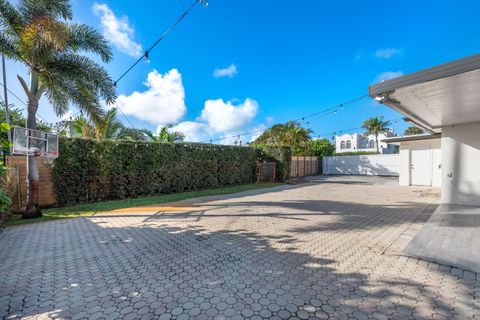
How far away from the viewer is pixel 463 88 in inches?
153

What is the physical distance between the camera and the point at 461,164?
7.15 metres

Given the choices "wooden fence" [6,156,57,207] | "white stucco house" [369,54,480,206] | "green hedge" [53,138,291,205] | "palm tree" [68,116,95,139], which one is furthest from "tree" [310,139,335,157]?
"wooden fence" [6,156,57,207]

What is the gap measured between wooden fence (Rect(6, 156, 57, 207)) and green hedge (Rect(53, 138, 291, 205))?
0.60 feet

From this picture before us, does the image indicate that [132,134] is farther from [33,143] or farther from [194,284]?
[194,284]

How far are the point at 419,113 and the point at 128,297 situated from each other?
775cm

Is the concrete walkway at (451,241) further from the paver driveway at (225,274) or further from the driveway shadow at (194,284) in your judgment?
the driveway shadow at (194,284)

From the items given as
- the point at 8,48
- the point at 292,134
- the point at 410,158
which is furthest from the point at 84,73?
the point at 292,134

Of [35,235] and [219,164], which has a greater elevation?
[219,164]

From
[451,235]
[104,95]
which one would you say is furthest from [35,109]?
[451,235]

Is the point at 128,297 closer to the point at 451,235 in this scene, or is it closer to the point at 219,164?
the point at 451,235

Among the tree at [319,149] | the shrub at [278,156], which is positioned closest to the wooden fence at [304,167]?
the tree at [319,149]

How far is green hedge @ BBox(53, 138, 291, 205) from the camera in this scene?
7.99 m

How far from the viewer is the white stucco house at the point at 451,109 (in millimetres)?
3391

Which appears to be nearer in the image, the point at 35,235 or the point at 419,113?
the point at 35,235
